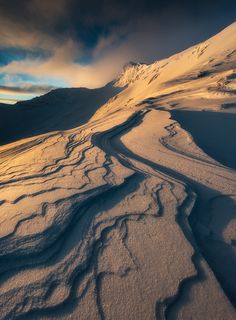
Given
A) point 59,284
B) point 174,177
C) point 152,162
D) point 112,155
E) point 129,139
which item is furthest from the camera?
point 129,139

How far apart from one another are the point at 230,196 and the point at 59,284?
1.95 metres

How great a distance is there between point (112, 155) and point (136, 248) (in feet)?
7.65

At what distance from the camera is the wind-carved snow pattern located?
1.54 m

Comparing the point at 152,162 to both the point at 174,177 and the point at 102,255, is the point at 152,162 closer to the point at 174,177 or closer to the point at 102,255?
the point at 174,177

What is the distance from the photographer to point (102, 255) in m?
1.91

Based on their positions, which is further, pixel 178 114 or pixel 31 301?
pixel 178 114

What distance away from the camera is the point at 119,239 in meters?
2.07

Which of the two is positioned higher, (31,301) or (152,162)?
(31,301)

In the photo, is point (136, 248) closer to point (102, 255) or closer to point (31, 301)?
point (102, 255)

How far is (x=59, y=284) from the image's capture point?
1668 mm

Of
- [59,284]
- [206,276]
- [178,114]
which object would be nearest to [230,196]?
[206,276]

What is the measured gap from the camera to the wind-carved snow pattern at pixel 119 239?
154 cm

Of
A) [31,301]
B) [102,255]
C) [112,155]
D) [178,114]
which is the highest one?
[31,301]

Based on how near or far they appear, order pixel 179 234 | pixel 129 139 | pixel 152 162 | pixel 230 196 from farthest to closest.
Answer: pixel 129 139 < pixel 152 162 < pixel 230 196 < pixel 179 234
